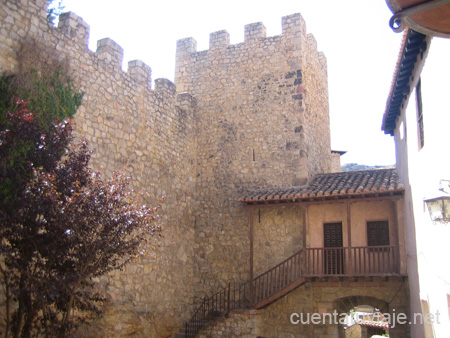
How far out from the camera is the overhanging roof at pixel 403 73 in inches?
316

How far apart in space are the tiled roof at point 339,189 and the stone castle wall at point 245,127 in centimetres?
69

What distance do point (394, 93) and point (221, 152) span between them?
638cm

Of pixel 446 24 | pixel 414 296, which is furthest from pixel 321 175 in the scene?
pixel 446 24

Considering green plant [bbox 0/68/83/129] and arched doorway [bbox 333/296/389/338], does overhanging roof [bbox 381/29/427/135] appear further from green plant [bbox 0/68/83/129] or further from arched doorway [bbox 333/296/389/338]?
green plant [bbox 0/68/83/129]

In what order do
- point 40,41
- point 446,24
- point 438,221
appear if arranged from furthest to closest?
point 40,41 → point 438,221 → point 446,24

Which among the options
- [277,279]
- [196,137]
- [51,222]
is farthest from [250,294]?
[51,222]

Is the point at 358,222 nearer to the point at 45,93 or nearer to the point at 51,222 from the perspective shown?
the point at 45,93

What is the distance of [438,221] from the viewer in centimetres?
700

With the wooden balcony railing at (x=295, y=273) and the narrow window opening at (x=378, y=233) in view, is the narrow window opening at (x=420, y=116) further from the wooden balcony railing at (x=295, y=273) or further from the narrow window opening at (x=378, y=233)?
the narrow window opening at (x=378, y=233)

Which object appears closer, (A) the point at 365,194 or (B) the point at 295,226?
(A) the point at 365,194

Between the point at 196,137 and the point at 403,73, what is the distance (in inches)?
311

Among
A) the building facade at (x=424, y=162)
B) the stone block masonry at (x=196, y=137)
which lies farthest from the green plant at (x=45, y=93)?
the building facade at (x=424, y=162)

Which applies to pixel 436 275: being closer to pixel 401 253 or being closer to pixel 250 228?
pixel 401 253

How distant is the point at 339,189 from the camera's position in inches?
491
